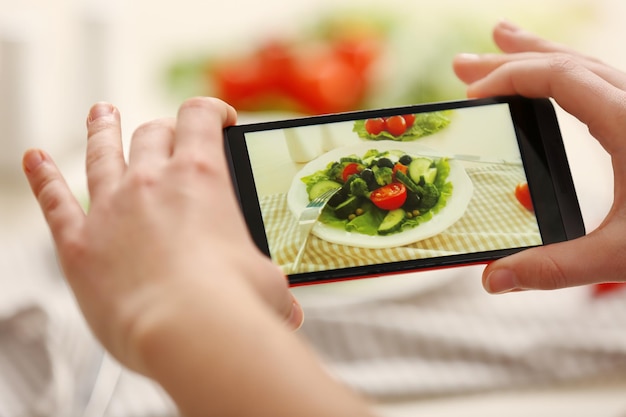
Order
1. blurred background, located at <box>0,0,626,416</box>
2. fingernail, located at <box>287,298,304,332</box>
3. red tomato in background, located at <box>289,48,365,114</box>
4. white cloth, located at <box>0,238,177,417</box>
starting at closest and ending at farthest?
fingernail, located at <box>287,298,304,332</box> → white cloth, located at <box>0,238,177,417</box> → blurred background, located at <box>0,0,626,416</box> → red tomato in background, located at <box>289,48,365,114</box>

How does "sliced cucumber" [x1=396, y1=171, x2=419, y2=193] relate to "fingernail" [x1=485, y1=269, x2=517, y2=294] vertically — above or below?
above

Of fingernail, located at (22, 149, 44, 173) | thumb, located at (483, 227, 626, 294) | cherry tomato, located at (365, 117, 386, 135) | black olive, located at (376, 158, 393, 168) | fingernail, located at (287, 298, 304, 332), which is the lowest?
fingernail, located at (287, 298, 304, 332)

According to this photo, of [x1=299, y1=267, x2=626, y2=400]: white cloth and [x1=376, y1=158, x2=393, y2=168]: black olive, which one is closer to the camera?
[x1=376, y1=158, x2=393, y2=168]: black olive

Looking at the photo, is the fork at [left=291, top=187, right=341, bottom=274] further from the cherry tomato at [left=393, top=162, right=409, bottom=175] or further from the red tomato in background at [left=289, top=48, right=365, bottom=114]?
the red tomato in background at [left=289, top=48, right=365, bottom=114]

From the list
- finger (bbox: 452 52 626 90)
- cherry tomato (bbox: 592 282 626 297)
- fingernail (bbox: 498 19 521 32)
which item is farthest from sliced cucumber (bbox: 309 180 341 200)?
cherry tomato (bbox: 592 282 626 297)

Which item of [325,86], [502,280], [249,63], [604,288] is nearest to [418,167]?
[502,280]

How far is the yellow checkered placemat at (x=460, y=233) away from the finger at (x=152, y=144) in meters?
0.12

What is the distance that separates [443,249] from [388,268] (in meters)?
0.05

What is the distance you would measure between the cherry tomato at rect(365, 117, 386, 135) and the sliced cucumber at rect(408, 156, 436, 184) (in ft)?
0.13

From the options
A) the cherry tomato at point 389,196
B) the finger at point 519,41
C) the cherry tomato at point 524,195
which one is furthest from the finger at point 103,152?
the finger at point 519,41

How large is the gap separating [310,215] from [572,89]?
9.8 inches

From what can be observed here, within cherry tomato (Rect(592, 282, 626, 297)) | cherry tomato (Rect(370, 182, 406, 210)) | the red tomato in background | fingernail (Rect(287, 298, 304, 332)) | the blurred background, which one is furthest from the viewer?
the red tomato in background

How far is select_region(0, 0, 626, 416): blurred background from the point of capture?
1.16m

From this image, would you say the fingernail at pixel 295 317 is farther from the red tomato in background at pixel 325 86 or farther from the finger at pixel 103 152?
the red tomato in background at pixel 325 86
